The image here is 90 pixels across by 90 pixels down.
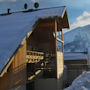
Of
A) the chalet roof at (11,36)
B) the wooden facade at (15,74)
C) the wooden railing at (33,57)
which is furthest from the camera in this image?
the wooden railing at (33,57)

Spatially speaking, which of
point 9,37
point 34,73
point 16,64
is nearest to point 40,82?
point 34,73

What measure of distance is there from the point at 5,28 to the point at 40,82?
545 cm

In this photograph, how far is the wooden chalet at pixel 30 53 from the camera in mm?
10266

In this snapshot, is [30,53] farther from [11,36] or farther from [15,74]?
[15,74]

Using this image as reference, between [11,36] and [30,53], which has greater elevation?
[11,36]

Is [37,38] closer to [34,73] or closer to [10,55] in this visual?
[34,73]

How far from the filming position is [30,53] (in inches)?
530

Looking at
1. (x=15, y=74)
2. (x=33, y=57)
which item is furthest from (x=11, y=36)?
(x=15, y=74)

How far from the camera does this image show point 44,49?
665 inches

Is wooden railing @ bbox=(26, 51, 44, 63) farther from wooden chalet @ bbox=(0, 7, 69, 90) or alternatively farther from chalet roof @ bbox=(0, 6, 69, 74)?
chalet roof @ bbox=(0, 6, 69, 74)

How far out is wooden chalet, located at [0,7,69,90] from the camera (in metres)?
10.3

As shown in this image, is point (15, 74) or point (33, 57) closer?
point (15, 74)

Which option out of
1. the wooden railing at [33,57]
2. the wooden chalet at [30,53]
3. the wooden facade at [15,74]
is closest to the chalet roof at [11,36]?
the wooden chalet at [30,53]

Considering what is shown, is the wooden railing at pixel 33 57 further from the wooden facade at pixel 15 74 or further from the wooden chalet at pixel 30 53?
the wooden facade at pixel 15 74
